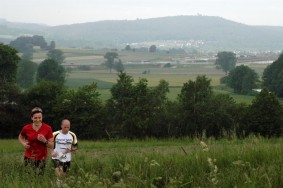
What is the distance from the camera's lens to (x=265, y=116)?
141 ft

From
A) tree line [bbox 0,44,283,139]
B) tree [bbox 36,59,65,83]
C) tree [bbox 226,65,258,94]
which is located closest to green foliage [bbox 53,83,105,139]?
tree line [bbox 0,44,283,139]

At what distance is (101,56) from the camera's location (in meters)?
192

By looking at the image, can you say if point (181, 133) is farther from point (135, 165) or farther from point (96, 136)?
point (135, 165)

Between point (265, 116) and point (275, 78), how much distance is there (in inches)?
1857

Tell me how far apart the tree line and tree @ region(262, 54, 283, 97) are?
38144 mm

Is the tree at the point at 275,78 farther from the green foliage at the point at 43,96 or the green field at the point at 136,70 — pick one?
the green foliage at the point at 43,96

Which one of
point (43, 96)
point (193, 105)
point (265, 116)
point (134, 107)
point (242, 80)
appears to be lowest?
point (242, 80)

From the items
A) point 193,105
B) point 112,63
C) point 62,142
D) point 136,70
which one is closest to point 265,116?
point 193,105

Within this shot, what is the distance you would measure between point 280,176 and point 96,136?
40.5 m

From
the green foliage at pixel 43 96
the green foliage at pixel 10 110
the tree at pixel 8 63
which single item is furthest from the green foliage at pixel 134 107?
the tree at pixel 8 63

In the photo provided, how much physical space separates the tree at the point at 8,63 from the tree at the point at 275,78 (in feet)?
162

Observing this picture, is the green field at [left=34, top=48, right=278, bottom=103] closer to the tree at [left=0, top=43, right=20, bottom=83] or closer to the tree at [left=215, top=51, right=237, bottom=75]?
the tree at [left=215, top=51, right=237, bottom=75]

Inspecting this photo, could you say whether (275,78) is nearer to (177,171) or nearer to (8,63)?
(8,63)

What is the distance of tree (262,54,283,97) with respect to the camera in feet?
276
